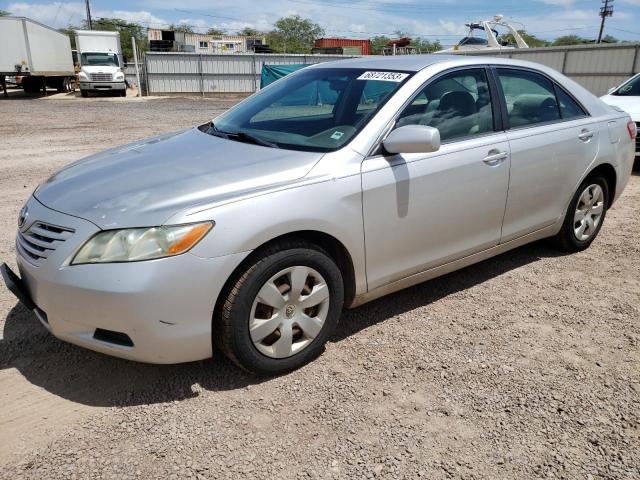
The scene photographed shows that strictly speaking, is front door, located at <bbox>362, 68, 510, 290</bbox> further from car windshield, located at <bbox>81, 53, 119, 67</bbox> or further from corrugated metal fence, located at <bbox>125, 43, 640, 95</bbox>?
car windshield, located at <bbox>81, 53, 119, 67</bbox>

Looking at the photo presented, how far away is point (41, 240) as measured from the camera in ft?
8.89

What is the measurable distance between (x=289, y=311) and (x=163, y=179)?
3.10 ft

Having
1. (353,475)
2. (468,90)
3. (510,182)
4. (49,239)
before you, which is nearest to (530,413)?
(353,475)

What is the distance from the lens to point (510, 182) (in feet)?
12.5

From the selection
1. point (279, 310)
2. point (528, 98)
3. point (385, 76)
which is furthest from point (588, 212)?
point (279, 310)

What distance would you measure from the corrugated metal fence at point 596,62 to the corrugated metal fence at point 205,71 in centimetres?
1218

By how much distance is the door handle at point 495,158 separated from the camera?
3641mm

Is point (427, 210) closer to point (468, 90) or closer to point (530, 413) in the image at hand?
point (468, 90)

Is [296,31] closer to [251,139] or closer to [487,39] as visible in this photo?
[487,39]

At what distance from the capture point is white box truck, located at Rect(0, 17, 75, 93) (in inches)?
981

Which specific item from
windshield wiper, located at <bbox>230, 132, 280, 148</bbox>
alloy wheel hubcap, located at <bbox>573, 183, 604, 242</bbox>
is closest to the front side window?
windshield wiper, located at <bbox>230, 132, 280, 148</bbox>

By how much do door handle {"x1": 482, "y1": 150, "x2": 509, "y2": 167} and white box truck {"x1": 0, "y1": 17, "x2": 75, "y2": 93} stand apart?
2722 centimetres

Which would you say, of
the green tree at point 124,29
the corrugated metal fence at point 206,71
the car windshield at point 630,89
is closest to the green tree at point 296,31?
the green tree at point 124,29

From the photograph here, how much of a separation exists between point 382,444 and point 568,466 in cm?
79
